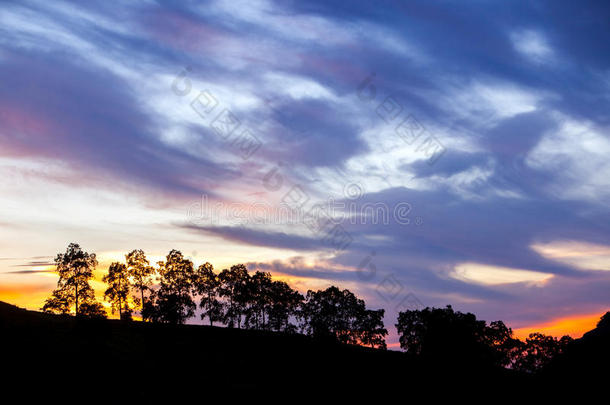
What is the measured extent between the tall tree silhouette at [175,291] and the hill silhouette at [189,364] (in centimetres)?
1518

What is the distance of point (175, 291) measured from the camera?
111375 millimetres

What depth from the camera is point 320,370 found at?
214ft

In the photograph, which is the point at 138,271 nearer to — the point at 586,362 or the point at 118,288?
the point at 118,288

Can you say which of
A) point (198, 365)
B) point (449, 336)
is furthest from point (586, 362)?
point (449, 336)

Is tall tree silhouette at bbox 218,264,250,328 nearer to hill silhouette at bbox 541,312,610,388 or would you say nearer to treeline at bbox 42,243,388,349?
treeline at bbox 42,243,388,349

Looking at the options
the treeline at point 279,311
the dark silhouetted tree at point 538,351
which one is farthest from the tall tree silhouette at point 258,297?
the dark silhouetted tree at point 538,351

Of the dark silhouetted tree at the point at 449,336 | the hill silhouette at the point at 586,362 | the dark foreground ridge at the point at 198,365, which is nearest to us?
the hill silhouette at the point at 586,362

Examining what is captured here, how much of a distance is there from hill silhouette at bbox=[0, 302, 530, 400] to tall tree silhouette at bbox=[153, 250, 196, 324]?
49.8 feet

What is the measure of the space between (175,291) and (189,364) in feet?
172

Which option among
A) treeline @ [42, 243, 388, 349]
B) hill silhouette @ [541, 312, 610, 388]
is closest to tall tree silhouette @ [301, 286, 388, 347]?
treeline @ [42, 243, 388, 349]

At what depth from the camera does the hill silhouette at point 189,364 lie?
4922cm

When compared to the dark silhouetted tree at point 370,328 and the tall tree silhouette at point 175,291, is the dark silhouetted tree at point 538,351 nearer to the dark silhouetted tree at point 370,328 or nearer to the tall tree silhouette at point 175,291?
the dark silhouetted tree at point 370,328

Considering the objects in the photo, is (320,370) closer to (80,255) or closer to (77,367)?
(77,367)

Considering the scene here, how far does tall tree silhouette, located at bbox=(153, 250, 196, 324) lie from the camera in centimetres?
10489
